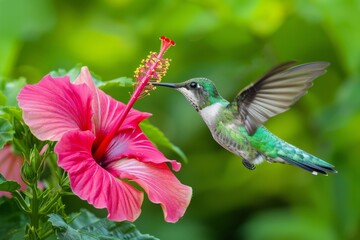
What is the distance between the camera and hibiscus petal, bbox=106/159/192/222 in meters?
1.46

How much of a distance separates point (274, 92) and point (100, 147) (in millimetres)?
366

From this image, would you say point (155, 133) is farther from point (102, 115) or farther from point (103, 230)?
point (103, 230)

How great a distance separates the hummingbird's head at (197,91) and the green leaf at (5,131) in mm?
309

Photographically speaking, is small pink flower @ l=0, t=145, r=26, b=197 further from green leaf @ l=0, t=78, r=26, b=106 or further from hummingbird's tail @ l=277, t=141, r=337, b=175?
hummingbird's tail @ l=277, t=141, r=337, b=175

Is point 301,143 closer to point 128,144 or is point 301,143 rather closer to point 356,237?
point 356,237

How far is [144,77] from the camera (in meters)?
1.56

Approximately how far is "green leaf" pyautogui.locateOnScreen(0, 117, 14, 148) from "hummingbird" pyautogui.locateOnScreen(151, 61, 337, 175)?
1.02 feet

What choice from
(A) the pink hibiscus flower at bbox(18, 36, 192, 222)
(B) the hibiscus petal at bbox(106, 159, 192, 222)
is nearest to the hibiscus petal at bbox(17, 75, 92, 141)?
(A) the pink hibiscus flower at bbox(18, 36, 192, 222)

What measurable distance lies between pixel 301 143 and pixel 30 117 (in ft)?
6.66

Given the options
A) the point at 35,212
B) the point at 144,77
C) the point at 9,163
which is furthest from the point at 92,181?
the point at 9,163

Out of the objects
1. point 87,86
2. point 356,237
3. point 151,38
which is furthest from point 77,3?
point 87,86

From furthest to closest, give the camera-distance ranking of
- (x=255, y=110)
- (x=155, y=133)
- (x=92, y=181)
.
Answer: (x=155, y=133), (x=255, y=110), (x=92, y=181)

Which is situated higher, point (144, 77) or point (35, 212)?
point (144, 77)

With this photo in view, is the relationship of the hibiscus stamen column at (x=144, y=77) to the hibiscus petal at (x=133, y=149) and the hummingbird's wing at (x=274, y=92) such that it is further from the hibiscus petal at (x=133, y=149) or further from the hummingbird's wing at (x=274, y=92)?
the hummingbird's wing at (x=274, y=92)
